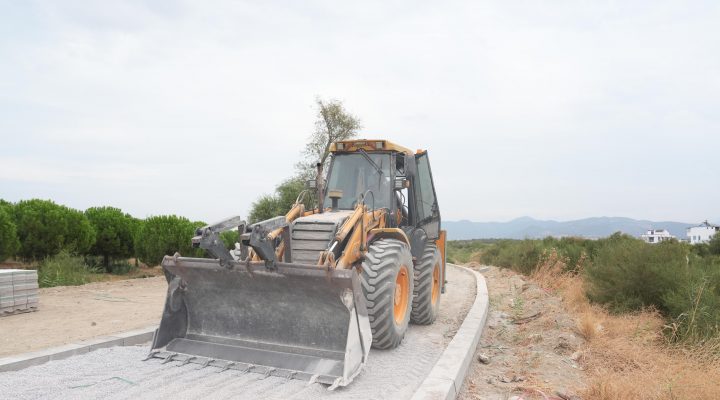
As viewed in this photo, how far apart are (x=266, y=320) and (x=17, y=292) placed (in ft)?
19.1

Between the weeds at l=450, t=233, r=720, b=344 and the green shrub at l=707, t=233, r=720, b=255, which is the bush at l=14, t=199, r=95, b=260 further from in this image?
the green shrub at l=707, t=233, r=720, b=255

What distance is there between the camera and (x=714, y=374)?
5.29 m

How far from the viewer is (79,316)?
28.5ft

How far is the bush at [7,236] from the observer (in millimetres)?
13461

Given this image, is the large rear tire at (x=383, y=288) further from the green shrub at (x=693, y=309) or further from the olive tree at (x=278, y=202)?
the olive tree at (x=278, y=202)

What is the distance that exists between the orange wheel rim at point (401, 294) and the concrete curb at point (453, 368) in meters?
0.69

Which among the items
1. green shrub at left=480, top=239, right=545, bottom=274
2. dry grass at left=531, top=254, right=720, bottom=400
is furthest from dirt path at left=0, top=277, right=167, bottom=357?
green shrub at left=480, top=239, right=545, bottom=274

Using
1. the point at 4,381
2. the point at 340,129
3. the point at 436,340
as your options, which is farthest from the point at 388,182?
the point at 340,129

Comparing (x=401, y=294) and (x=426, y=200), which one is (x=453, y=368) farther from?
(x=426, y=200)

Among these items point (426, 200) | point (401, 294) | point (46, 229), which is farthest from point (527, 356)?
point (46, 229)

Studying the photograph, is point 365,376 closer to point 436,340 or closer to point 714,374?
point 436,340

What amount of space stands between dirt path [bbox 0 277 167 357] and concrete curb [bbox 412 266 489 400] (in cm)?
449

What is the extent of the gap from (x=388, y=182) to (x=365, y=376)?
3.13 meters

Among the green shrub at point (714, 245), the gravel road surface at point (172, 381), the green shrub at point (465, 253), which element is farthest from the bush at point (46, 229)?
the green shrub at point (714, 245)
